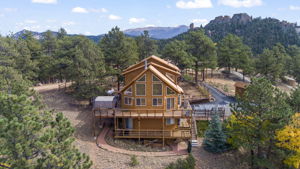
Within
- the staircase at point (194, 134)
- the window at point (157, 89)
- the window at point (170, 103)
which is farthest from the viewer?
the window at point (170, 103)

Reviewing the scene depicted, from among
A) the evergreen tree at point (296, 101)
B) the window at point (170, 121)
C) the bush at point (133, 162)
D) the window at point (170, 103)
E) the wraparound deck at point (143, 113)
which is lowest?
the bush at point (133, 162)

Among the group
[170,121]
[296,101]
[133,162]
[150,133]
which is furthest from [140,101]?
[296,101]

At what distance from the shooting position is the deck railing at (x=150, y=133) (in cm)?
2058

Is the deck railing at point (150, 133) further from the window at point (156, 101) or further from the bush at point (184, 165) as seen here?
the bush at point (184, 165)

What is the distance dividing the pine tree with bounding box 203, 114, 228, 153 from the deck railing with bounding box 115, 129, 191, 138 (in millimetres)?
2031

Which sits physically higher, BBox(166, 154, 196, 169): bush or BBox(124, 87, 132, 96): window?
BBox(124, 87, 132, 96): window

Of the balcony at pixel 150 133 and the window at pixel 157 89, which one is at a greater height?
the window at pixel 157 89

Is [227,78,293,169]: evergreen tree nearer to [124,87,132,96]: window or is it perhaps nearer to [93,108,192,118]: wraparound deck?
[93,108,192,118]: wraparound deck

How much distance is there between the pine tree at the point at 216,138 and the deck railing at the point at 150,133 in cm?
203

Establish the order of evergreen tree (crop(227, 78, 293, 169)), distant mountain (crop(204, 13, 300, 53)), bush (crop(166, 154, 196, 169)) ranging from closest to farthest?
evergreen tree (crop(227, 78, 293, 169)), bush (crop(166, 154, 196, 169)), distant mountain (crop(204, 13, 300, 53))

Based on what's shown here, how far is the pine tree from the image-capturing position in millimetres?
19016

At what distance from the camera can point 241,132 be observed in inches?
641

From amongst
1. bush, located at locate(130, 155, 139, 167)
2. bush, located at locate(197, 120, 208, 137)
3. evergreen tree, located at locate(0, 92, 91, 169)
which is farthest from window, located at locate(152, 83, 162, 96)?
evergreen tree, located at locate(0, 92, 91, 169)

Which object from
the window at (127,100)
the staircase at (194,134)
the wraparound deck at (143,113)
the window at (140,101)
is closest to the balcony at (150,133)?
the staircase at (194,134)
